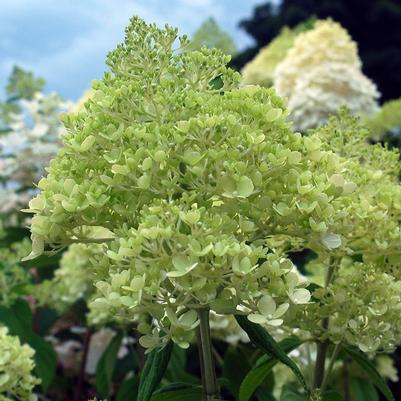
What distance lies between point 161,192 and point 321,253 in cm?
31

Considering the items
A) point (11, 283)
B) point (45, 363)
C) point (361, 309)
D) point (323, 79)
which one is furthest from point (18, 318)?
point (323, 79)

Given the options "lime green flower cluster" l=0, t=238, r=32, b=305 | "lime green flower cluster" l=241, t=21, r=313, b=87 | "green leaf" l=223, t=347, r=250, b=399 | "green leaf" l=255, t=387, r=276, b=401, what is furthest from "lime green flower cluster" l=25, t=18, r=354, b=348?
"lime green flower cluster" l=241, t=21, r=313, b=87

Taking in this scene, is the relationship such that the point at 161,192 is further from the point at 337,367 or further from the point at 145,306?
the point at 337,367

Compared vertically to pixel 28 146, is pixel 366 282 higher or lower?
lower

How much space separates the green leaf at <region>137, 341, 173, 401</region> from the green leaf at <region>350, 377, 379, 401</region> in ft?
3.68

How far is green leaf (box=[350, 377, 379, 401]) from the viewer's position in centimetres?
196

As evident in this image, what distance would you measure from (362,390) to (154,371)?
3.92 ft

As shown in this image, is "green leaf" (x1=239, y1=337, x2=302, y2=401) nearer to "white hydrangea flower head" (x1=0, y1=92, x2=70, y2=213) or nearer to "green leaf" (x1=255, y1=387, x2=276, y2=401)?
"green leaf" (x1=255, y1=387, x2=276, y2=401)

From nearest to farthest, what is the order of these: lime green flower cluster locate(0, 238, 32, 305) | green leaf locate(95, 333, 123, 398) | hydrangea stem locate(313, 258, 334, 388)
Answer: hydrangea stem locate(313, 258, 334, 388) → lime green flower cluster locate(0, 238, 32, 305) → green leaf locate(95, 333, 123, 398)

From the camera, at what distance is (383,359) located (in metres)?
2.40

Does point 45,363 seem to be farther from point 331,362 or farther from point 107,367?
point 331,362

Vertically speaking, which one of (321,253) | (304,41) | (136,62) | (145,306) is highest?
(304,41)

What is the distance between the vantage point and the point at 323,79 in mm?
3408

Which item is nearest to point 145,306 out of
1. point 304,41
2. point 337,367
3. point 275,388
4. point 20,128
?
point 337,367
